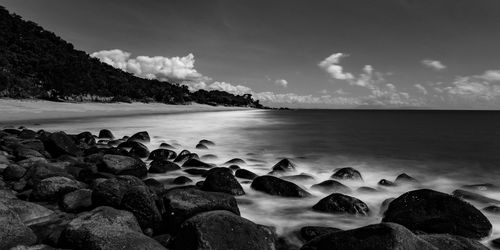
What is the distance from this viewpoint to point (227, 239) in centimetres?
384

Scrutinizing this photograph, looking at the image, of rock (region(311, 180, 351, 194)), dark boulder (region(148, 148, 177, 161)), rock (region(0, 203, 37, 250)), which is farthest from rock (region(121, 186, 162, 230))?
dark boulder (region(148, 148, 177, 161))

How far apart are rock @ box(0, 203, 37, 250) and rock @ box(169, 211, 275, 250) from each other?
5.64ft

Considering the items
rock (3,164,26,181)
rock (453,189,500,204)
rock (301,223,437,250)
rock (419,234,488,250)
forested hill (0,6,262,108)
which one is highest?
forested hill (0,6,262,108)

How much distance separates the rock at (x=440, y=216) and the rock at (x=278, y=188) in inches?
88.7

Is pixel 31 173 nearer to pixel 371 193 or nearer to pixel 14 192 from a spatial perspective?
pixel 14 192

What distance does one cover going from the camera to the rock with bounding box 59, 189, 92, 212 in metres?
5.61

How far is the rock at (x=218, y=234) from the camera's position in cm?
377

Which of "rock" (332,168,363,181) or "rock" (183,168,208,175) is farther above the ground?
"rock" (332,168,363,181)

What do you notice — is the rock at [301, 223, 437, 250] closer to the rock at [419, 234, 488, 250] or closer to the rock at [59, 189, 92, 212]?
the rock at [419, 234, 488, 250]

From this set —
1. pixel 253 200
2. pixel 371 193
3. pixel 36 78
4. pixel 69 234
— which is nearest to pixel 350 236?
pixel 69 234

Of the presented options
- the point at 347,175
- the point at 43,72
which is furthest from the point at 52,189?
the point at 43,72

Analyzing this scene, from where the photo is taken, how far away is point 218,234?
3.84 m

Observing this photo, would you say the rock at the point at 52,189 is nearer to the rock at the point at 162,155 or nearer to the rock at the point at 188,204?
the rock at the point at 188,204

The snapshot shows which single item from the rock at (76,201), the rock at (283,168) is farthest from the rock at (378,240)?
the rock at (283,168)
